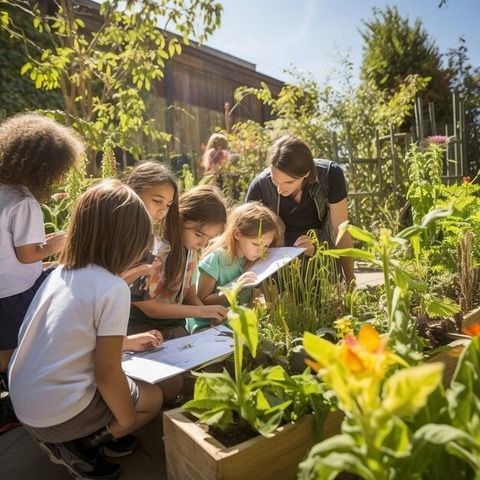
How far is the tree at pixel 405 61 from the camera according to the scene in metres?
8.80

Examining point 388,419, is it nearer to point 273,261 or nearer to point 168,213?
point 273,261

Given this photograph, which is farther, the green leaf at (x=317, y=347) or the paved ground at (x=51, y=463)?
the paved ground at (x=51, y=463)

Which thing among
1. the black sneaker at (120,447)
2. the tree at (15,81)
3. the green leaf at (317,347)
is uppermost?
the tree at (15,81)

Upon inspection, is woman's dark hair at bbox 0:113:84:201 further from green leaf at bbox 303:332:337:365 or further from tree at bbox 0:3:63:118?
tree at bbox 0:3:63:118

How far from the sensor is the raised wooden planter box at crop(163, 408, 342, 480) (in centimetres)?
100

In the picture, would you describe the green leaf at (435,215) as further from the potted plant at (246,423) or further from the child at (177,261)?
the child at (177,261)

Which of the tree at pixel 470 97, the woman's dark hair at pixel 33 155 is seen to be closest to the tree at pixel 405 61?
the tree at pixel 470 97

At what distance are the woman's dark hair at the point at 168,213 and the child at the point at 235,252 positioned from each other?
274mm

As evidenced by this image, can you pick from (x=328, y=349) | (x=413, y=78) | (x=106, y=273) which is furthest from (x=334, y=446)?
(x=413, y=78)

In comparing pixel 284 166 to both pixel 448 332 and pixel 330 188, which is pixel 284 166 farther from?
pixel 448 332

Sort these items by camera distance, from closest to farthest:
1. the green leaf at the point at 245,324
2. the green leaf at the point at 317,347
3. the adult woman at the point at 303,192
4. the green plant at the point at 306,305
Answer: the green leaf at the point at 317,347 → the green leaf at the point at 245,324 → the green plant at the point at 306,305 → the adult woman at the point at 303,192

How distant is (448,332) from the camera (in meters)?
1.61

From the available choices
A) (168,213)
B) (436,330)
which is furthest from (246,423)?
(168,213)

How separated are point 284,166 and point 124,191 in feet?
3.84
